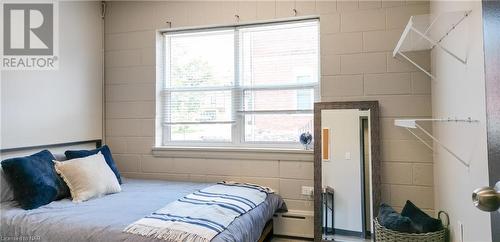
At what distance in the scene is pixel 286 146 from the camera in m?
2.85

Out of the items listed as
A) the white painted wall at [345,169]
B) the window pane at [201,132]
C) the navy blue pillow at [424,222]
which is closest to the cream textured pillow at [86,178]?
the window pane at [201,132]

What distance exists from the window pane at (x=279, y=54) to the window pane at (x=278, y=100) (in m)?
0.09

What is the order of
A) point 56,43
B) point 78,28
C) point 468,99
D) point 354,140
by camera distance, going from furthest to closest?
1. point 78,28
2. point 56,43
3. point 354,140
4. point 468,99

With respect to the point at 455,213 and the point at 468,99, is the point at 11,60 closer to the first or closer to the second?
the point at 468,99

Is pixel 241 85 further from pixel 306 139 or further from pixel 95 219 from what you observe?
pixel 95 219

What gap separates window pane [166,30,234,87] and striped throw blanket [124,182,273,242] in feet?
3.72

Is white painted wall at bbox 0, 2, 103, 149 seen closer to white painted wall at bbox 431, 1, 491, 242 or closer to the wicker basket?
the wicker basket

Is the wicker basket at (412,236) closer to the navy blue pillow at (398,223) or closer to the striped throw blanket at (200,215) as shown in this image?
the navy blue pillow at (398,223)

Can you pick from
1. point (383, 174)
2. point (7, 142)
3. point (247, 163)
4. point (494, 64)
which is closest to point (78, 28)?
point (7, 142)

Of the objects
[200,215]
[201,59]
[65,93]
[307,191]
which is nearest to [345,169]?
[307,191]

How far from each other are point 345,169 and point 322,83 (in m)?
0.75

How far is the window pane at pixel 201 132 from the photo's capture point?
3051mm

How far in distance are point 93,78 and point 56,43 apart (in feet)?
1.64

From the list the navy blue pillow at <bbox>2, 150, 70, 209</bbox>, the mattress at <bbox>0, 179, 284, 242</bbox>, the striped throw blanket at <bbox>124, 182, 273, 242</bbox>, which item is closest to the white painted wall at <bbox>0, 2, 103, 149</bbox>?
the navy blue pillow at <bbox>2, 150, 70, 209</bbox>
